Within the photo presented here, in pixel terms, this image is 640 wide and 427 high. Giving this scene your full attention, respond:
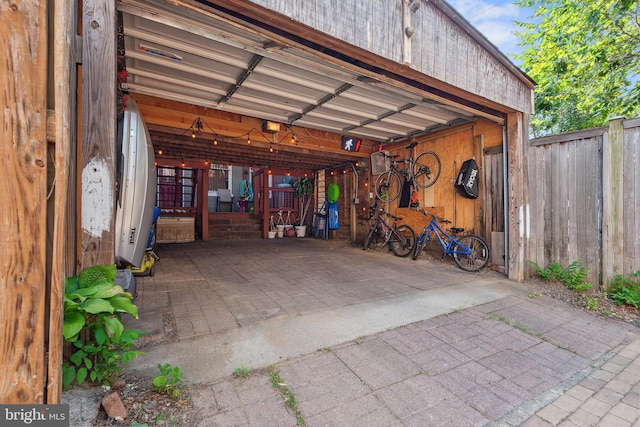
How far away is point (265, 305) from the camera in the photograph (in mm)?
2762

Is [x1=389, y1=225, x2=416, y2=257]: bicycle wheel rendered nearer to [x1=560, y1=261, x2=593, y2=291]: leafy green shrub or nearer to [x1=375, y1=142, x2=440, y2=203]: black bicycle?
[x1=375, y1=142, x2=440, y2=203]: black bicycle

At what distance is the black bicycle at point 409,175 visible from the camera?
559 cm

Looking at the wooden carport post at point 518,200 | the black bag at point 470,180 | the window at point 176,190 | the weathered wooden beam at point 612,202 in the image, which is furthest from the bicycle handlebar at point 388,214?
the window at point 176,190

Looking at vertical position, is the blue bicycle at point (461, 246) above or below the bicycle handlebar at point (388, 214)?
below

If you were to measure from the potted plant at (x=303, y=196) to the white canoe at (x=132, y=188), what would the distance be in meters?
7.31

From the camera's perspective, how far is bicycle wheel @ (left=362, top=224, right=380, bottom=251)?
6.66 metres

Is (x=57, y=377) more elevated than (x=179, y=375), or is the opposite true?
(x=57, y=377)

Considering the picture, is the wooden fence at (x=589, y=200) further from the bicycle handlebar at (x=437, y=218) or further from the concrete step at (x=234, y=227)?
the concrete step at (x=234, y=227)

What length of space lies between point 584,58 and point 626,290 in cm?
513

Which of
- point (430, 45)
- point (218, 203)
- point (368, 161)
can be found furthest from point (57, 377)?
point (218, 203)

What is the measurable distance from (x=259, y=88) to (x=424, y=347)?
141 inches

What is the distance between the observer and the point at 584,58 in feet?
18.0

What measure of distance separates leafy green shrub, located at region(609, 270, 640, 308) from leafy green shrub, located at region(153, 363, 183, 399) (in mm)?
4540

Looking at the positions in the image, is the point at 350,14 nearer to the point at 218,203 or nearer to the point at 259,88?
the point at 259,88
